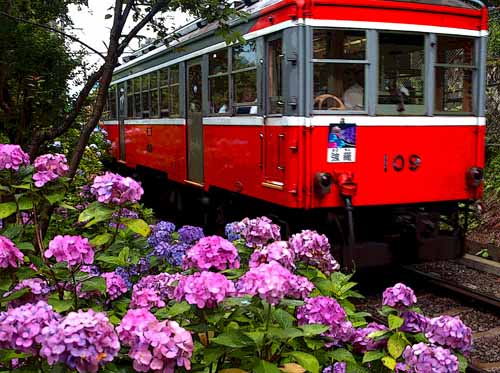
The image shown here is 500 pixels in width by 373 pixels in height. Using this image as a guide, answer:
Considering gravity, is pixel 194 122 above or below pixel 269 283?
above

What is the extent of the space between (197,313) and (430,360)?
705 millimetres

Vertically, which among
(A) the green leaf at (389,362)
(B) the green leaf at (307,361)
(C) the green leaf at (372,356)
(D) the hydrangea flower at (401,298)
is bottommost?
(C) the green leaf at (372,356)

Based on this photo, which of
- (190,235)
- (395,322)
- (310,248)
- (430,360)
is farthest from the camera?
(190,235)

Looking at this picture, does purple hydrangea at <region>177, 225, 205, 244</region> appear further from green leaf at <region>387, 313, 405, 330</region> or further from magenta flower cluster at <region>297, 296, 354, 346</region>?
green leaf at <region>387, 313, 405, 330</region>

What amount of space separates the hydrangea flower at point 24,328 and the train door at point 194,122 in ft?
22.4

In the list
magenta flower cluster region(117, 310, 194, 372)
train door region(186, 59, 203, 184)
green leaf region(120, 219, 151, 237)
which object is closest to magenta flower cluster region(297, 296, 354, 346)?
magenta flower cluster region(117, 310, 194, 372)

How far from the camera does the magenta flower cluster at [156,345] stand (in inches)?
65.2

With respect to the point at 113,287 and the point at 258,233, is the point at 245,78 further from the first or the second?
the point at 113,287

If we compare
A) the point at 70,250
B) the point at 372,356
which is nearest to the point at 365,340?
the point at 372,356

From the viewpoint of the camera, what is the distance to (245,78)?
7109mm

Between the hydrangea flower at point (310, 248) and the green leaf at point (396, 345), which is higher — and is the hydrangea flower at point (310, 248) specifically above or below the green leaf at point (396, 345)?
above

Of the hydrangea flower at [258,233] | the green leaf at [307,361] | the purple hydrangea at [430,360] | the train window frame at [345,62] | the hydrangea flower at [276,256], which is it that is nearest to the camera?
→ the purple hydrangea at [430,360]

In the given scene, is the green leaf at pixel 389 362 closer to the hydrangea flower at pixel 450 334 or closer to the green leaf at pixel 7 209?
the hydrangea flower at pixel 450 334

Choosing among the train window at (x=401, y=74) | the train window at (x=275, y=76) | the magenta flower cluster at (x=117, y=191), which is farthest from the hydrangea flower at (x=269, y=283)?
the train window at (x=401, y=74)
